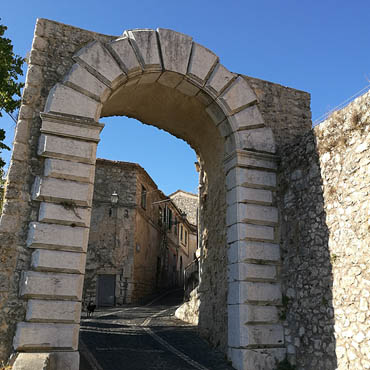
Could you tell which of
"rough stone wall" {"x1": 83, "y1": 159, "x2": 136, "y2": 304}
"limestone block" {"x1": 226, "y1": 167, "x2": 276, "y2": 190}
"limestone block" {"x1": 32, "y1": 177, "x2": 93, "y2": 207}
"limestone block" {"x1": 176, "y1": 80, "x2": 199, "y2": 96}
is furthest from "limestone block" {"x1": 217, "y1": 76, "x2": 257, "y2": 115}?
"rough stone wall" {"x1": 83, "y1": 159, "x2": 136, "y2": 304}

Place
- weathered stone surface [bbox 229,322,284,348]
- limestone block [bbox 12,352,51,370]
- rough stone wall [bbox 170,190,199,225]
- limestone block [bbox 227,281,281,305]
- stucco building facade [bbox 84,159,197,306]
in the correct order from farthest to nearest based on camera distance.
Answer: rough stone wall [bbox 170,190,199,225]
stucco building facade [bbox 84,159,197,306]
limestone block [bbox 227,281,281,305]
weathered stone surface [bbox 229,322,284,348]
limestone block [bbox 12,352,51,370]

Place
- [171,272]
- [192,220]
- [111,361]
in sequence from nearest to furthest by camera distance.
A: [111,361]
[171,272]
[192,220]

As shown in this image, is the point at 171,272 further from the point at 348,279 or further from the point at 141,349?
the point at 348,279

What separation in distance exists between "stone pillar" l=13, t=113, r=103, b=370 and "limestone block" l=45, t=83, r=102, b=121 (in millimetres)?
115

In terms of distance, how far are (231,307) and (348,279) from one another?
1884 millimetres

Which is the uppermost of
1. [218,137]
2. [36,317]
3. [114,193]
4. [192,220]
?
[192,220]

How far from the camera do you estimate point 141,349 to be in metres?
6.63

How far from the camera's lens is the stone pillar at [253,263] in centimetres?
A: 586

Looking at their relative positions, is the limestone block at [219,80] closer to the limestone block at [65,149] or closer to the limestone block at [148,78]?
the limestone block at [148,78]

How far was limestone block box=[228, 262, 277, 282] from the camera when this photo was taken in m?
6.08

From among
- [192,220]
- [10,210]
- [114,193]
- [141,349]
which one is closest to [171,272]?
[192,220]

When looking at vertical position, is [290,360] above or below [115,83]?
below

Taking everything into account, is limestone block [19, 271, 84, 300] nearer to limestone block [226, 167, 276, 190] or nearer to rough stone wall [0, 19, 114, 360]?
rough stone wall [0, 19, 114, 360]

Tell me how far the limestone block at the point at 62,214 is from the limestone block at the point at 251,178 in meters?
2.46
